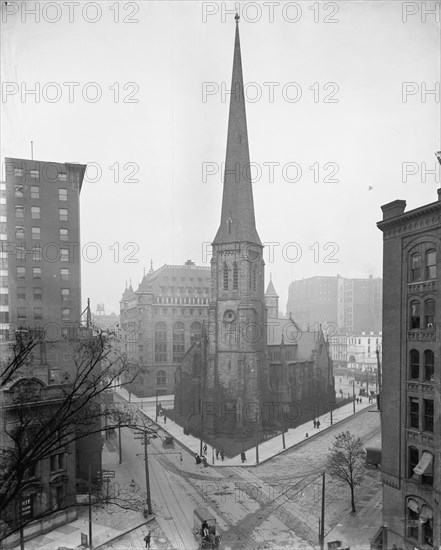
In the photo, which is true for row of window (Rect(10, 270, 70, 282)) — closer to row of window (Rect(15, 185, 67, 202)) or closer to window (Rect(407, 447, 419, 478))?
row of window (Rect(15, 185, 67, 202))

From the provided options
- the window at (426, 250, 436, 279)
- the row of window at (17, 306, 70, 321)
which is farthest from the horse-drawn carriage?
the row of window at (17, 306, 70, 321)

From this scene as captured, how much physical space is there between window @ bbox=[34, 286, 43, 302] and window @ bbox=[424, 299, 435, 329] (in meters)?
24.5

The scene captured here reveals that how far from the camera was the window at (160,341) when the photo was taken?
44469mm

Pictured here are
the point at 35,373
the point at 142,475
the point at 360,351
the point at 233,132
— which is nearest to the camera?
the point at 35,373

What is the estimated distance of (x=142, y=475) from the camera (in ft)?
90.4

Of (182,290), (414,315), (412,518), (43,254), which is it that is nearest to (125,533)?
(412,518)

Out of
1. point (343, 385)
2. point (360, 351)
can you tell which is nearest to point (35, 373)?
point (360, 351)

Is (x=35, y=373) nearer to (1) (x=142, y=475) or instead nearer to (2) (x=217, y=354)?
(1) (x=142, y=475)

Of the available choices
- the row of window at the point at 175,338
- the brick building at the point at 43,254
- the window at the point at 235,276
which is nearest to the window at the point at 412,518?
the brick building at the point at 43,254

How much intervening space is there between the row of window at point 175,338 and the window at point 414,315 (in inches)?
1119

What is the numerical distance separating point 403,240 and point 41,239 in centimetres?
2369

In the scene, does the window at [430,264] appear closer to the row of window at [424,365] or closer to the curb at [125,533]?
the row of window at [424,365]

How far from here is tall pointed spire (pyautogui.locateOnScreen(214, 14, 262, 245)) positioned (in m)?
35.3

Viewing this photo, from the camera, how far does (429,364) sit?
1650 cm
